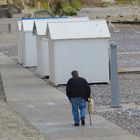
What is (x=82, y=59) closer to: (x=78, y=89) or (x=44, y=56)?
(x=44, y=56)

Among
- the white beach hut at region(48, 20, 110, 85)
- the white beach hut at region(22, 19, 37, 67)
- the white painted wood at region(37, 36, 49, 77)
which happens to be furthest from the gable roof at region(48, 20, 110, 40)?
the white beach hut at region(22, 19, 37, 67)

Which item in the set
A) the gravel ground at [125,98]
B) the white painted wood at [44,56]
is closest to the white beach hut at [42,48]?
the white painted wood at [44,56]

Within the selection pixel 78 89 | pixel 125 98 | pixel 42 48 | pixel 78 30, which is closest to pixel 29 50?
pixel 42 48

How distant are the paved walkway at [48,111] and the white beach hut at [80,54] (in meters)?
0.79

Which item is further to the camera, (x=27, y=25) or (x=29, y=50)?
(x=27, y=25)

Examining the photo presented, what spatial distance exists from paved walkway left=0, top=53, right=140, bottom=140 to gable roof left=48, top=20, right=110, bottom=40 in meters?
1.76

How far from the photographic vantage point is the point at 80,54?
22.4 m

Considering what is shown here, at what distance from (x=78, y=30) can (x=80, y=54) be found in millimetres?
949

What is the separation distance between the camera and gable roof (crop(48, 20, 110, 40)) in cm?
2252

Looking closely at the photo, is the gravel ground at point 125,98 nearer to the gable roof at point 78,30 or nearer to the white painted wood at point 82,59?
the white painted wood at point 82,59

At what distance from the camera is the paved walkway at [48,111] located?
13.6 metres

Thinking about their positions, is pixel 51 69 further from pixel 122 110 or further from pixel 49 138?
pixel 49 138

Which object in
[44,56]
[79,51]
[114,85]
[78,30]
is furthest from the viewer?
[44,56]

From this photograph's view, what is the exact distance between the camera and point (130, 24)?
68.9m
